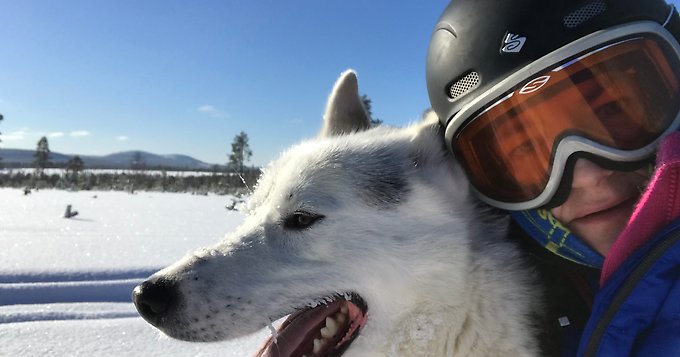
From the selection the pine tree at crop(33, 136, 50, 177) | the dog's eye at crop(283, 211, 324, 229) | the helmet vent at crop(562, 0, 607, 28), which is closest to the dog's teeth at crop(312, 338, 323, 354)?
the dog's eye at crop(283, 211, 324, 229)

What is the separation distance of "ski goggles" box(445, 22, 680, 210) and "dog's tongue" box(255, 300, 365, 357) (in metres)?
0.79

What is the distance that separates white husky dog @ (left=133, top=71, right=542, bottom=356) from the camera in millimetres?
1711

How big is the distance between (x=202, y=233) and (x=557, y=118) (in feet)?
34.2

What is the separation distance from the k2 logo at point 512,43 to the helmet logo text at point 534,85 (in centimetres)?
14

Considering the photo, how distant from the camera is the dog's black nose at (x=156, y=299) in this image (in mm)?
1703

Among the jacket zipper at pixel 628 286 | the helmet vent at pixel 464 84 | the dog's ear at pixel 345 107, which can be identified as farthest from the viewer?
the dog's ear at pixel 345 107

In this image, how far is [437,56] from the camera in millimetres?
2082

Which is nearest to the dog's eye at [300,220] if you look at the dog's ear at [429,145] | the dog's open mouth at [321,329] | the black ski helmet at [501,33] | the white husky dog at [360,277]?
the white husky dog at [360,277]

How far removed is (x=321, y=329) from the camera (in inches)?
74.1

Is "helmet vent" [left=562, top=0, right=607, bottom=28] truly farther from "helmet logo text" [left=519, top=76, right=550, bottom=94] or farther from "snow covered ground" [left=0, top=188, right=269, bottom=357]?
"snow covered ground" [left=0, top=188, right=269, bottom=357]

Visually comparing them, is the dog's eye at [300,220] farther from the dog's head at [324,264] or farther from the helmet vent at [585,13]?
the helmet vent at [585,13]

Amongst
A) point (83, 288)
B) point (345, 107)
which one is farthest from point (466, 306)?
point (83, 288)

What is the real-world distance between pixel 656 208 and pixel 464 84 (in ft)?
2.60

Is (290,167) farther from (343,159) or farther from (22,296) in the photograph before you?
(22,296)
